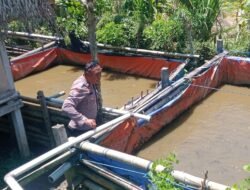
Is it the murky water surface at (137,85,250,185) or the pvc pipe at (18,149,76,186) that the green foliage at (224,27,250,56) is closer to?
the murky water surface at (137,85,250,185)

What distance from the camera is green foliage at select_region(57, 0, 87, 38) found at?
38.2ft

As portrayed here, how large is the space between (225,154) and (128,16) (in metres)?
5.82

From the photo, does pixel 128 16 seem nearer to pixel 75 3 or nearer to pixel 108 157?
pixel 75 3

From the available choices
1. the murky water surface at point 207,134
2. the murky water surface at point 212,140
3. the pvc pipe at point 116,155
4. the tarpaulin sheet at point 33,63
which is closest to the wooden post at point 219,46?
the murky water surface at point 207,134

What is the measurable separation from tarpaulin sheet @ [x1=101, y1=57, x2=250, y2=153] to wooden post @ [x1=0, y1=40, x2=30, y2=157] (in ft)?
6.04

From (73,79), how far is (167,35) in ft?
8.63

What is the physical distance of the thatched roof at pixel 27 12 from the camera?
600 cm

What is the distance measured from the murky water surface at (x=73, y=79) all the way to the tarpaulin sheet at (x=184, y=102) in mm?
1490

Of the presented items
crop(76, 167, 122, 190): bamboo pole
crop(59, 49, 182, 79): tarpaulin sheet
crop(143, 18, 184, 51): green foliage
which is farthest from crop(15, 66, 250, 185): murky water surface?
crop(76, 167, 122, 190): bamboo pole

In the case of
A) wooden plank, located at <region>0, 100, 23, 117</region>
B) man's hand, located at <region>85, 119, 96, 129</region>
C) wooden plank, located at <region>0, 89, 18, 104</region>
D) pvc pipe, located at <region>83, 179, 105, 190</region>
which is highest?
wooden plank, located at <region>0, 89, 18, 104</region>

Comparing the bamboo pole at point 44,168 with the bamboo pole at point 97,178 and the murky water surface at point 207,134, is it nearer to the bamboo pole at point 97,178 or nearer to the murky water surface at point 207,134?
the bamboo pole at point 97,178

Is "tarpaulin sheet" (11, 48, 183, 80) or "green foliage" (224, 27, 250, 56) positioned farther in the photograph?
"tarpaulin sheet" (11, 48, 183, 80)

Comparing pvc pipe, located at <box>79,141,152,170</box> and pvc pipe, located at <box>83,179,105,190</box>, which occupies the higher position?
pvc pipe, located at <box>79,141,152,170</box>

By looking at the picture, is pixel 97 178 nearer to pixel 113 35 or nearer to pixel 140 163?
pixel 140 163
